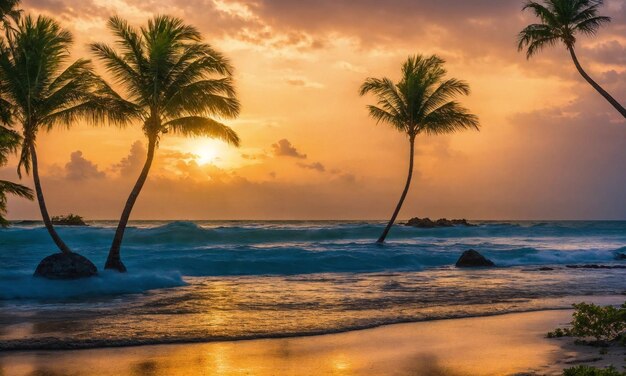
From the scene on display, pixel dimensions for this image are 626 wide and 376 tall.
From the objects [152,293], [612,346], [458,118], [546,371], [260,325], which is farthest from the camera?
[458,118]

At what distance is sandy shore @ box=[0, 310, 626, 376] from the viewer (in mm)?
7031

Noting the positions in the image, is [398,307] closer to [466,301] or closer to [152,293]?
[466,301]

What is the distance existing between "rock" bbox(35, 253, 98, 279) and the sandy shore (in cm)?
1032

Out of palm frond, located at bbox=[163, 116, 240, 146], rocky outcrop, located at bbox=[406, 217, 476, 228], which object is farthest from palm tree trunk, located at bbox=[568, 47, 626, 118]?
rocky outcrop, located at bbox=[406, 217, 476, 228]

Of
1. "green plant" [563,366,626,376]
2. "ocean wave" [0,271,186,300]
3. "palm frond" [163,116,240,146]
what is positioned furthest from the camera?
"palm frond" [163,116,240,146]

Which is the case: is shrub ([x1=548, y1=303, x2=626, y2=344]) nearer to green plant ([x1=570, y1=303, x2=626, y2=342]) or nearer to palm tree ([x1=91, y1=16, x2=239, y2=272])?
green plant ([x1=570, y1=303, x2=626, y2=342])

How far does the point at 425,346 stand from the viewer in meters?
8.56

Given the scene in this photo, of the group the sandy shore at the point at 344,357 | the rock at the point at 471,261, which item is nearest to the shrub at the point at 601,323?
the sandy shore at the point at 344,357

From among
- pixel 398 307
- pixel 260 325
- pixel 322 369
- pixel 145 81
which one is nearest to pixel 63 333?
pixel 260 325

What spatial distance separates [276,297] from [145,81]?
10.0 m

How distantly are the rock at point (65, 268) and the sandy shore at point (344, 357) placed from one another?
1032cm

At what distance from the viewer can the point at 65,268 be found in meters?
18.0

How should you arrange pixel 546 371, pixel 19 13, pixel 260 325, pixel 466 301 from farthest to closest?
pixel 19 13, pixel 466 301, pixel 260 325, pixel 546 371

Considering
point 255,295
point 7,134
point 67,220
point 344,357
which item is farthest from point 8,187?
point 67,220
